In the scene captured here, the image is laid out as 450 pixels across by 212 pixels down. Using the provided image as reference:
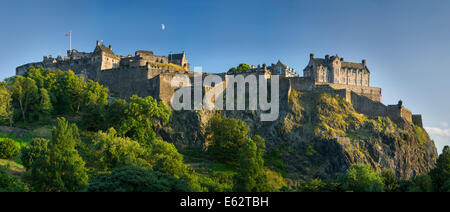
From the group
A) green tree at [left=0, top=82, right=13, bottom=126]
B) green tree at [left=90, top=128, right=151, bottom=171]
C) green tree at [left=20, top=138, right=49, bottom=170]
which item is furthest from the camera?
green tree at [left=0, top=82, right=13, bottom=126]

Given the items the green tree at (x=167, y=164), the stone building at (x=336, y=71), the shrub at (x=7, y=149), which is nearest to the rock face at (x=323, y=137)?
the stone building at (x=336, y=71)

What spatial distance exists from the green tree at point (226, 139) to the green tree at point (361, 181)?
18971 millimetres

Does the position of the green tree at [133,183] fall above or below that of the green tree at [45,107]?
below

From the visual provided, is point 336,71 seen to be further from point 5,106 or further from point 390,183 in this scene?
point 5,106

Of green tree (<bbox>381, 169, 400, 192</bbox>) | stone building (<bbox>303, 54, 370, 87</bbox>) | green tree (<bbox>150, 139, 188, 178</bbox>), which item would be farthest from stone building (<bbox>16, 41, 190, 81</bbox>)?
green tree (<bbox>381, 169, 400, 192</bbox>)

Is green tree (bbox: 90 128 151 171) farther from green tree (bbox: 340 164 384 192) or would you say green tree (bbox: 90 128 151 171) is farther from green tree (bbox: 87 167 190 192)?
green tree (bbox: 340 164 384 192)

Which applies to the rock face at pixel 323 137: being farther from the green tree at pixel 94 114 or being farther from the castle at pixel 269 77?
the green tree at pixel 94 114

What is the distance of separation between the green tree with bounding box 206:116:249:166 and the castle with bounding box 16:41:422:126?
1122 cm

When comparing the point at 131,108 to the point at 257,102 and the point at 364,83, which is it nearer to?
the point at 257,102

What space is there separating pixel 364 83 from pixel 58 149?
70.6m

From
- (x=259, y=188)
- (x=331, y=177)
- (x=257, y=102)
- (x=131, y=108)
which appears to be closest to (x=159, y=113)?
(x=131, y=108)

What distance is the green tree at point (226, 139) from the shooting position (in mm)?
66188

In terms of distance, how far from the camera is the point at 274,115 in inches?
3051

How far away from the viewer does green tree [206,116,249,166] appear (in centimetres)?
6619
